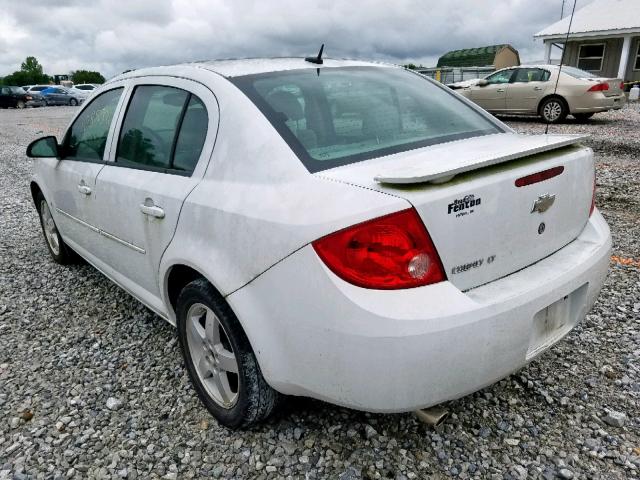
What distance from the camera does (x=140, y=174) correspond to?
265 cm

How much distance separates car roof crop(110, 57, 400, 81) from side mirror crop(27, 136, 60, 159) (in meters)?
0.96

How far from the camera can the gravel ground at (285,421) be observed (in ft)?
7.04

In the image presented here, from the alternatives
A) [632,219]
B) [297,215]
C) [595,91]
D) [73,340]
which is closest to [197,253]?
[297,215]

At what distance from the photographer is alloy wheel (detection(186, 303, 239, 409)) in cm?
225

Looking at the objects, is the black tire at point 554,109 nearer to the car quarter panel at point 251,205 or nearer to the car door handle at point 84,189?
the car door handle at point 84,189

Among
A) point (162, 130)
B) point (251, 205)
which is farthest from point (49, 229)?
point (251, 205)

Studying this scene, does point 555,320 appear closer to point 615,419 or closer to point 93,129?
point 615,419

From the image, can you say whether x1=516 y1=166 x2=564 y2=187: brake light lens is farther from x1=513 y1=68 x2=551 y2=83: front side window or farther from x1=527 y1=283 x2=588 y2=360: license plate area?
x1=513 y1=68 x2=551 y2=83: front side window

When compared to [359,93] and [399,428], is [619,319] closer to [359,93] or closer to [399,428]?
[399,428]

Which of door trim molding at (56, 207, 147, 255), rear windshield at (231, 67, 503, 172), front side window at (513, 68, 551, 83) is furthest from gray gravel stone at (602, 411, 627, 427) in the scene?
front side window at (513, 68, 551, 83)

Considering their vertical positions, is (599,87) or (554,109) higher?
(599,87)

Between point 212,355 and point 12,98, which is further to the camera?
point 12,98

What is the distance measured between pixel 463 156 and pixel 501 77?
13.5 m

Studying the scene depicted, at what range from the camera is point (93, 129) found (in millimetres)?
3379
